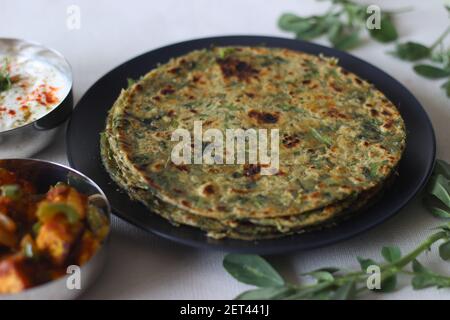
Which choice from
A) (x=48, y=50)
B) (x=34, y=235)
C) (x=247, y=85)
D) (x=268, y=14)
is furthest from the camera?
(x=268, y=14)

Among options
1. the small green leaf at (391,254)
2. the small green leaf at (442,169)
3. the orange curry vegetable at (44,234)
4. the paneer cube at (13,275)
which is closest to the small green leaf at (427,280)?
the small green leaf at (391,254)

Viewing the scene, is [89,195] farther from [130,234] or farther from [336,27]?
[336,27]

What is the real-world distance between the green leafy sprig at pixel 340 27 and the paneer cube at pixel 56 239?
8.35 ft

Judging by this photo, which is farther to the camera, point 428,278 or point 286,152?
point 286,152

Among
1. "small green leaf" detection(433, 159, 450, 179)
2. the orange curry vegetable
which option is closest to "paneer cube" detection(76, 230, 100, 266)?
the orange curry vegetable

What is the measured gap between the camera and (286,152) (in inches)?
121

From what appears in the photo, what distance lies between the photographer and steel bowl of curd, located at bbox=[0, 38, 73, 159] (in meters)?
3.31

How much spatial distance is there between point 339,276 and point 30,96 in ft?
6.38

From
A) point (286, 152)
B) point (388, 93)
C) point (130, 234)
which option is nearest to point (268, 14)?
point (388, 93)

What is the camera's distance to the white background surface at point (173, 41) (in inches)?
110

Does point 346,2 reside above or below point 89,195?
above

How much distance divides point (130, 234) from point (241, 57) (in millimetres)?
1314

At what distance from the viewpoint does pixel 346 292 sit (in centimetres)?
258

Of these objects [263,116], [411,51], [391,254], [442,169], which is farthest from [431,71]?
[391,254]
